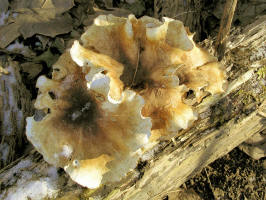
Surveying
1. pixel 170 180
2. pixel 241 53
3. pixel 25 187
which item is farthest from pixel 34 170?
pixel 241 53

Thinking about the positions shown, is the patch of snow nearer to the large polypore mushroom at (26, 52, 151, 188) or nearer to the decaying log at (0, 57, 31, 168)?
the large polypore mushroom at (26, 52, 151, 188)

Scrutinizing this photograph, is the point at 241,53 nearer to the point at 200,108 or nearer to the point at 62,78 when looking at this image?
the point at 200,108

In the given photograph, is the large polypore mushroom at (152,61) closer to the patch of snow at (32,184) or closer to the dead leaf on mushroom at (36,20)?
the patch of snow at (32,184)

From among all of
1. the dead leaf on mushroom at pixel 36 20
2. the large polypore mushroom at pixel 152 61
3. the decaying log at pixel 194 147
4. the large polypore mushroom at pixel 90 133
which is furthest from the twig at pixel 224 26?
the dead leaf on mushroom at pixel 36 20

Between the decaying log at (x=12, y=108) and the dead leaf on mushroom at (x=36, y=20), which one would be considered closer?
the decaying log at (x=12, y=108)

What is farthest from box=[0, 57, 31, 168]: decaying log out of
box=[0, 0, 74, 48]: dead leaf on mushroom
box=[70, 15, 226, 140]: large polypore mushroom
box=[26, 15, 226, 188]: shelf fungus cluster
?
box=[70, 15, 226, 140]: large polypore mushroom
